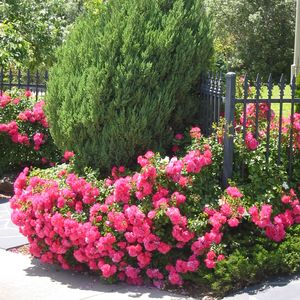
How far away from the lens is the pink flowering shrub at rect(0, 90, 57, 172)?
8789mm

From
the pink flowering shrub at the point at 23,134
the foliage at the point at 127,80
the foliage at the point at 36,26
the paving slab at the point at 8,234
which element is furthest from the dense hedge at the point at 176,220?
the foliage at the point at 36,26

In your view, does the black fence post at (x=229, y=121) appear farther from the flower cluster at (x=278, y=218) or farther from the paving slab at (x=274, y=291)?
the paving slab at (x=274, y=291)

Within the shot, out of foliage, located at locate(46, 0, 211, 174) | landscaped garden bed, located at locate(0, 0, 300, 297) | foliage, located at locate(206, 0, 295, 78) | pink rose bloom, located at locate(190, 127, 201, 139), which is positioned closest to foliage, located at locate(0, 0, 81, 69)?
foliage, located at locate(46, 0, 211, 174)

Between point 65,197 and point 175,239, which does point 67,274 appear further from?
point 175,239

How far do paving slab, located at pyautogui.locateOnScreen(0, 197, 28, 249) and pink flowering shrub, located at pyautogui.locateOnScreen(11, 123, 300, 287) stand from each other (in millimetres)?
675

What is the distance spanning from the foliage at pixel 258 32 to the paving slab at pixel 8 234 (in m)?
29.1

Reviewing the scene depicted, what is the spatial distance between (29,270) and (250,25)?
32.2 meters

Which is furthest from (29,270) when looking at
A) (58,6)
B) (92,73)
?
(58,6)

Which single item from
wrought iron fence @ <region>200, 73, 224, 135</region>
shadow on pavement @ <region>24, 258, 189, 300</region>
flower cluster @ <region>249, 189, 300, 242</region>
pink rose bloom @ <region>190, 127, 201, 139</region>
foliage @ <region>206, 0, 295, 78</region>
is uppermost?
foliage @ <region>206, 0, 295, 78</region>

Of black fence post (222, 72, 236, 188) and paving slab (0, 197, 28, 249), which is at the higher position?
black fence post (222, 72, 236, 188)

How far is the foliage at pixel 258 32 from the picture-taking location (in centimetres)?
3528

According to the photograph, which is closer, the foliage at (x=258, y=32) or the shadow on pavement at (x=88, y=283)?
the shadow on pavement at (x=88, y=283)

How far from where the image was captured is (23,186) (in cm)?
597

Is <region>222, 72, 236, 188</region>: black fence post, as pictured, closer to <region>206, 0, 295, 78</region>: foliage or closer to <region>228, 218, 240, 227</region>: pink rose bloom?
<region>228, 218, 240, 227</region>: pink rose bloom
